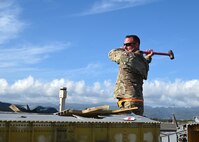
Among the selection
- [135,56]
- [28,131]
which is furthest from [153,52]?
[28,131]

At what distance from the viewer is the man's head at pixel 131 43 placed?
25.8 m

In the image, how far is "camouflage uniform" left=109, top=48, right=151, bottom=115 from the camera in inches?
993

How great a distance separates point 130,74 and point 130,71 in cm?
22

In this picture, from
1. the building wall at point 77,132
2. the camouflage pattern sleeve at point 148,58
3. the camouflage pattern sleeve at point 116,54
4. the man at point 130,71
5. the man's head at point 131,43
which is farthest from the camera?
the camouflage pattern sleeve at point 148,58

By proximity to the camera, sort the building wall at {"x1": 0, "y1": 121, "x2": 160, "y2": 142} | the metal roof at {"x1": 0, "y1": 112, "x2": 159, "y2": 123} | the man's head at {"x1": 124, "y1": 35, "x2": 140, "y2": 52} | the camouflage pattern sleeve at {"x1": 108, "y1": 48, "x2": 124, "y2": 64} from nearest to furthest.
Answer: the building wall at {"x1": 0, "y1": 121, "x2": 160, "y2": 142} < the metal roof at {"x1": 0, "y1": 112, "x2": 159, "y2": 123} < the camouflage pattern sleeve at {"x1": 108, "y1": 48, "x2": 124, "y2": 64} < the man's head at {"x1": 124, "y1": 35, "x2": 140, "y2": 52}

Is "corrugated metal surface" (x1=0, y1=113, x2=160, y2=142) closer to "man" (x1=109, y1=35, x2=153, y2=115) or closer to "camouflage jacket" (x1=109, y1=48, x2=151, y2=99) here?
"man" (x1=109, y1=35, x2=153, y2=115)

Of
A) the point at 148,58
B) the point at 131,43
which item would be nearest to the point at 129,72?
the point at 148,58

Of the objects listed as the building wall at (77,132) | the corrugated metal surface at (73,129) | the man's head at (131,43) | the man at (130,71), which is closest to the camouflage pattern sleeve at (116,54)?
A: the man at (130,71)

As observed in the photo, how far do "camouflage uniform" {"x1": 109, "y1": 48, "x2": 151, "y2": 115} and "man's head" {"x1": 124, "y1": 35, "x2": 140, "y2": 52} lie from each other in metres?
0.39

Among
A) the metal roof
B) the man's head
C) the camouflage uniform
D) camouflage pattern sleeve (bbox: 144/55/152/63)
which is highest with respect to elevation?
the man's head

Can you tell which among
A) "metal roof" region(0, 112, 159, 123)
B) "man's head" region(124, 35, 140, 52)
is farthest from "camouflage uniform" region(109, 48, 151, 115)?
"metal roof" region(0, 112, 159, 123)

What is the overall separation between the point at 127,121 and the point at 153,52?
10.9 metres

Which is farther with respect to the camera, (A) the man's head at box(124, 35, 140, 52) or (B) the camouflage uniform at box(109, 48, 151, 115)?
(A) the man's head at box(124, 35, 140, 52)

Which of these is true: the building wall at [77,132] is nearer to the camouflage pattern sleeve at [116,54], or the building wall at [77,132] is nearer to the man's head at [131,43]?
the camouflage pattern sleeve at [116,54]
